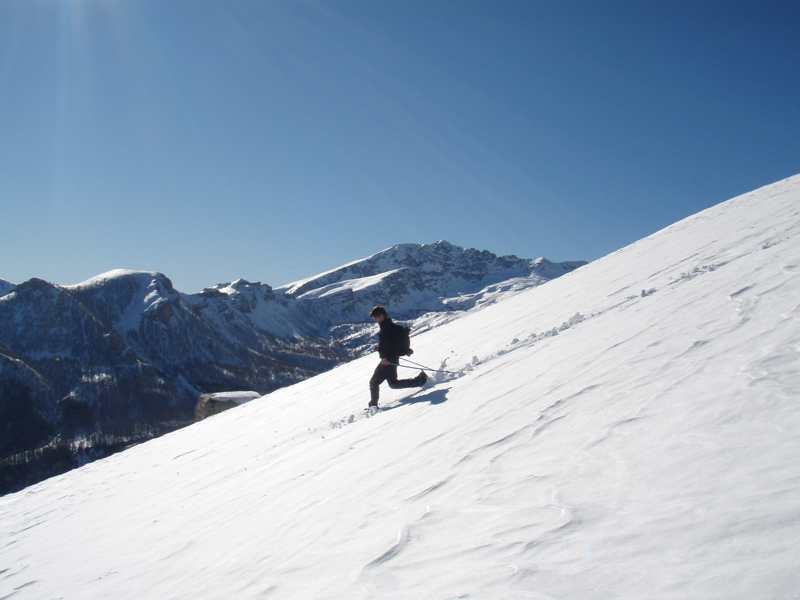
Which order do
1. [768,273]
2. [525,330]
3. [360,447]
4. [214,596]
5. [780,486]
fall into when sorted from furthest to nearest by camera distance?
[525,330] → [768,273] → [360,447] → [214,596] → [780,486]

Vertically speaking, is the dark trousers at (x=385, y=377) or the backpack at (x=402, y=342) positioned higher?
the backpack at (x=402, y=342)

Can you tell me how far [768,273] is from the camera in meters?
7.23

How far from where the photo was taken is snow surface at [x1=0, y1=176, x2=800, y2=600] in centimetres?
239

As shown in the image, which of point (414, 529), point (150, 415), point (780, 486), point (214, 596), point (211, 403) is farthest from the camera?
point (150, 415)

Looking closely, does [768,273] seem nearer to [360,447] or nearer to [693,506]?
[693,506]

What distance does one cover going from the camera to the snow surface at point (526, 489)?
2391 mm

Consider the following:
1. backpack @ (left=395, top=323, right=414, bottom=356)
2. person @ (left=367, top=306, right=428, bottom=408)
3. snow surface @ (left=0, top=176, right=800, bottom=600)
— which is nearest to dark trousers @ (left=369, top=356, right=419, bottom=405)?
person @ (left=367, top=306, right=428, bottom=408)

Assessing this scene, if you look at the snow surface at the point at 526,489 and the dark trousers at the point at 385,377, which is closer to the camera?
the snow surface at the point at 526,489

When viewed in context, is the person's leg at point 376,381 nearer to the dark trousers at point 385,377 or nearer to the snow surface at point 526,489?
the dark trousers at point 385,377

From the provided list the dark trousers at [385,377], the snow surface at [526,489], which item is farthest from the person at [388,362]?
the snow surface at [526,489]

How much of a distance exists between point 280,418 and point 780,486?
34.4 ft

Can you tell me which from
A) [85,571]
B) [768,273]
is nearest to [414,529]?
[85,571]

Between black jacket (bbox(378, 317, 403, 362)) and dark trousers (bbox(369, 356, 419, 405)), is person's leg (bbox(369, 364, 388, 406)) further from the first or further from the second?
black jacket (bbox(378, 317, 403, 362))

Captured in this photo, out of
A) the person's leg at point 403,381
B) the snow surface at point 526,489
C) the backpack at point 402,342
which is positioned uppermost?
the backpack at point 402,342
